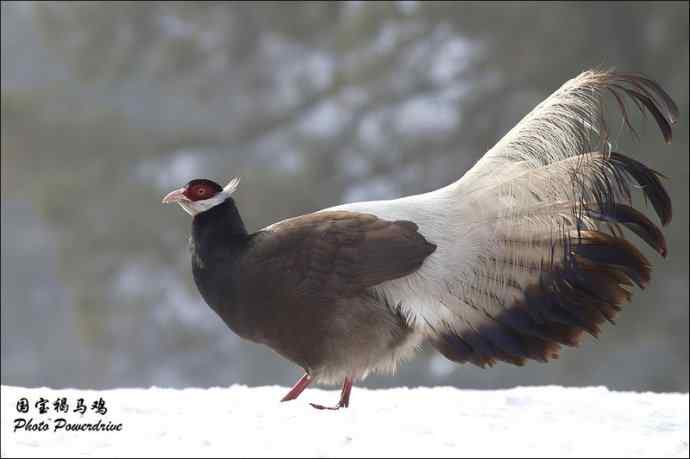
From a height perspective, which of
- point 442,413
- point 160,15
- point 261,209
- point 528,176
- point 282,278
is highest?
point 160,15

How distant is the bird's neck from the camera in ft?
5.90

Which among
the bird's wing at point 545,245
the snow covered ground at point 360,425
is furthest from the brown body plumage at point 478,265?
the snow covered ground at point 360,425

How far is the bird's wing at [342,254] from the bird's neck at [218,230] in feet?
0.20

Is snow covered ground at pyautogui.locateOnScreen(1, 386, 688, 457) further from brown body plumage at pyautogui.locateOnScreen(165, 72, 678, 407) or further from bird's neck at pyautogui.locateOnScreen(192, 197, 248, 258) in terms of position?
bird's neck at pyautogui.locateOnScreen(192, 197, 248, 258)

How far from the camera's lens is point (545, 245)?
1.70 m

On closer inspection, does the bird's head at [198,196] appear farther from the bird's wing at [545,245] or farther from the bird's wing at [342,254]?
the bird's wing at [545,245]

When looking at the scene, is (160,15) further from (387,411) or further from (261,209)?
(387,411)

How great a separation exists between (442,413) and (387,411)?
118 millimetres

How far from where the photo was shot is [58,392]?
1.93 m

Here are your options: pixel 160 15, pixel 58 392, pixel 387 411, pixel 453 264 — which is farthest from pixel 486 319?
pixel 160 15

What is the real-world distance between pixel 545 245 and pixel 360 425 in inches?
20.3

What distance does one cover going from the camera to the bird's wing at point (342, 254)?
5.70 ft

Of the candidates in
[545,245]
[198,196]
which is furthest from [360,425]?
[198,196]

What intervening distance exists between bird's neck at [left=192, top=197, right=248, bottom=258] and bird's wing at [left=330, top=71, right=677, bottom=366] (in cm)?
32
